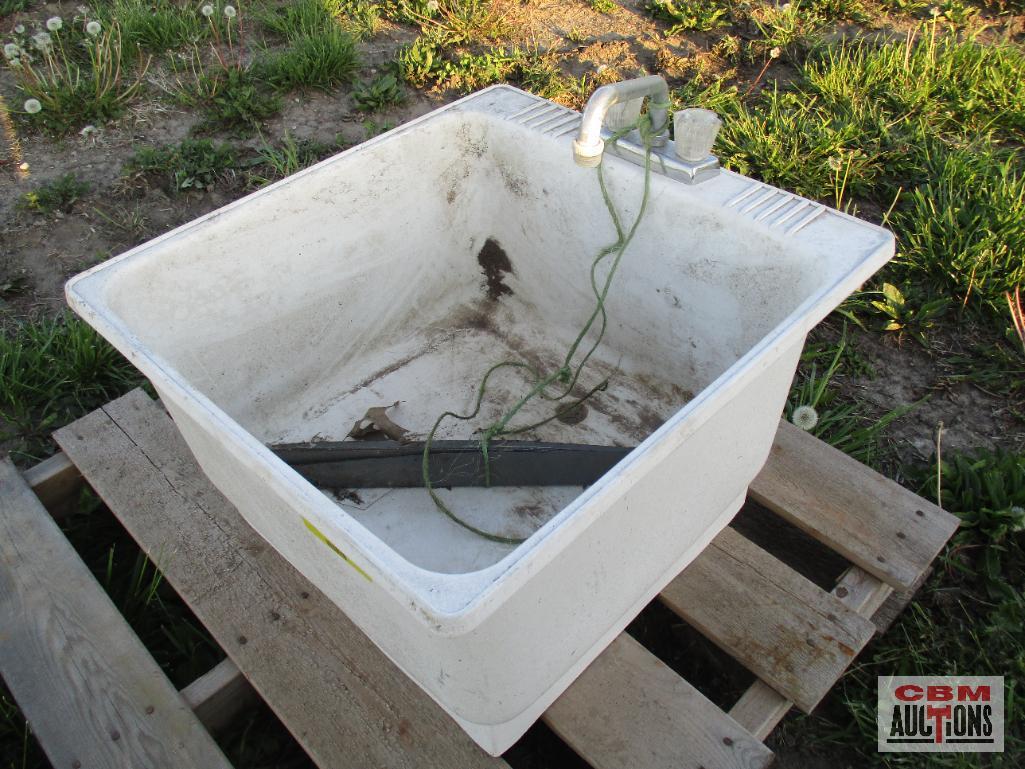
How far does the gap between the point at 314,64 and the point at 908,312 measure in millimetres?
1701

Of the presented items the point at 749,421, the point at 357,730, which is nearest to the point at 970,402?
the point at 749,421

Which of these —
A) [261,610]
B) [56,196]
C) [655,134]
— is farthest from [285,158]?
[261,610]

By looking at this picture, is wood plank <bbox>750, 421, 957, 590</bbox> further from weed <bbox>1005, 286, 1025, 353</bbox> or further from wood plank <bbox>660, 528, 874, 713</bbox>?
weed <bbox>1005, 286, 1025, 353</bbox>

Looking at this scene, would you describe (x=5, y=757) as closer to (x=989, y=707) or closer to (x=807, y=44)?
(x=989, y=707)

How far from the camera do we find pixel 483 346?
1.54m

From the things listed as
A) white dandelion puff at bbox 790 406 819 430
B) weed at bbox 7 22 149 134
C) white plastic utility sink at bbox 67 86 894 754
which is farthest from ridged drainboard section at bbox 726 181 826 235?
weed at bbox 7 22 149 134

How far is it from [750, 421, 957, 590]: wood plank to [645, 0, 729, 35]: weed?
1.66 m

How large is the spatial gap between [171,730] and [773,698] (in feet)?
2.63

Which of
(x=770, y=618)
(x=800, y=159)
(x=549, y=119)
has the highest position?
(x=549, y=119)

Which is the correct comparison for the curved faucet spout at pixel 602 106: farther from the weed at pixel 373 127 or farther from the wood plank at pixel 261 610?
the weed at pixel 373 127

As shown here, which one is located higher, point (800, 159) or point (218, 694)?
point (800, 159)

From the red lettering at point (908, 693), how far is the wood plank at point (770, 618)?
0.13 m

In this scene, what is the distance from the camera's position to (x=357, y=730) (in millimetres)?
1001

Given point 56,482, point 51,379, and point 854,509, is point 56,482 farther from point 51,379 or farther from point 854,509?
point 854,509
